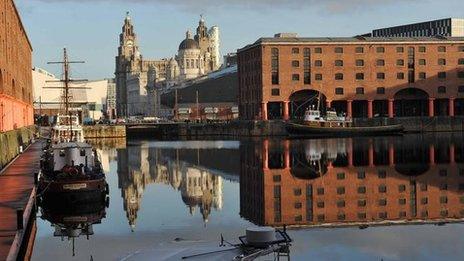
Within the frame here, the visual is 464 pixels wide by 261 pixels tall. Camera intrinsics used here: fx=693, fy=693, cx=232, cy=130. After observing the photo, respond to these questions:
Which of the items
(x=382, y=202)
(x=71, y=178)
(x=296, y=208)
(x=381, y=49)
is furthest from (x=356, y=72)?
(x=71, y=178)

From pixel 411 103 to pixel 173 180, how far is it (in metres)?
99.3

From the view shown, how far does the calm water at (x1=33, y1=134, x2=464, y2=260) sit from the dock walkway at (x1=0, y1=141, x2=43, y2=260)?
156cm

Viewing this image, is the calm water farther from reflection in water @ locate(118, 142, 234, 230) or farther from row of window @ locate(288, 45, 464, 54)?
row of window @ locate(288, 45, 464, 54)

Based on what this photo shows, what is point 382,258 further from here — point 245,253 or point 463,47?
point 463,47

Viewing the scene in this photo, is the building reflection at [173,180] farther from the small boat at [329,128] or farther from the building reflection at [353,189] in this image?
the small boat at [329,128]

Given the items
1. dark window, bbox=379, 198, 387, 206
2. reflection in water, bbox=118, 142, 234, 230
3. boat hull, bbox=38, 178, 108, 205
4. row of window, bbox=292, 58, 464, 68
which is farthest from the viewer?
row of window, bbox=292, 58, 464, 68

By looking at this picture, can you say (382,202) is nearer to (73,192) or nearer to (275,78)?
(73,192)

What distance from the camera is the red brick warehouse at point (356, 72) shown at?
135750mm

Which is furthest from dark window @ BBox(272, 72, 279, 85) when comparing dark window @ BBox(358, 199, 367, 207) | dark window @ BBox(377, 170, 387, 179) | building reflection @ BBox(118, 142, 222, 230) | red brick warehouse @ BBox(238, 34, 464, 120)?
dark window @ BBox(358, 199, 367, 207)

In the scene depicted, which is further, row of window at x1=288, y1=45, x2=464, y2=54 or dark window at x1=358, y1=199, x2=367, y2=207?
row of window at x1=288, y1=45, x2=464, y2=54

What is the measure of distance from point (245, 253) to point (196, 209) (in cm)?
1887

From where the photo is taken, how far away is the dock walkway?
23.1 meters

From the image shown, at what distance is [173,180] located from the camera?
54.2m

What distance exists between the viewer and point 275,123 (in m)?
131
